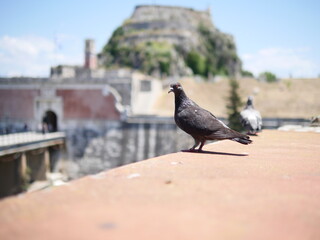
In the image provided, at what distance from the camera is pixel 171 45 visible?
166 feet

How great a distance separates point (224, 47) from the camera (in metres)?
59.7

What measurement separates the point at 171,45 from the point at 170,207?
165ft

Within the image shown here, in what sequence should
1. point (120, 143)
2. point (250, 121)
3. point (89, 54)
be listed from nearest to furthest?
point (250, 121) → point (120, 143) → point (89, 54)

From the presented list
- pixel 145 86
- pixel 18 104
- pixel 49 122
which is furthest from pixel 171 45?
pixel 18 104

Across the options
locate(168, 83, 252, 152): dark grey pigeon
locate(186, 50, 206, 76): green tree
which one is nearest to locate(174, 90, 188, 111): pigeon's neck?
locate(168, 83, 252, 152): dark grey pigeon

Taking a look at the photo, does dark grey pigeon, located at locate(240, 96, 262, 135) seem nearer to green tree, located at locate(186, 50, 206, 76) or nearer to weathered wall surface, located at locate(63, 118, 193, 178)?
weathered wall surface, located at locate(63, 118, 193, 178)

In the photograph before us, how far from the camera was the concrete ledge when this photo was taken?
138 centimetres

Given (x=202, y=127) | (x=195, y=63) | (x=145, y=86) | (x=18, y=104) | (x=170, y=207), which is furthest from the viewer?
(x=195, y=63)

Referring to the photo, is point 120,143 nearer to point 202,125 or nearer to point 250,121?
point 250,121

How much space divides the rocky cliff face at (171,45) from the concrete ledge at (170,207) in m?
43.8

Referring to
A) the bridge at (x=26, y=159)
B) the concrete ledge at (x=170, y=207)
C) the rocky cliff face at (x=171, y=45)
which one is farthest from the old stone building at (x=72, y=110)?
the rocky cliff face at (x=171, y=45)

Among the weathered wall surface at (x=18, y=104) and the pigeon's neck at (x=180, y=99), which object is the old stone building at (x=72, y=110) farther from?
the pigeon's neck at (x=180, y=99)

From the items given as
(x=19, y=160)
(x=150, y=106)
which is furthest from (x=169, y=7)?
(x=19, y=160)

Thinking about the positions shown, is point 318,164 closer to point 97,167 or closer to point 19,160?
point 19,160
